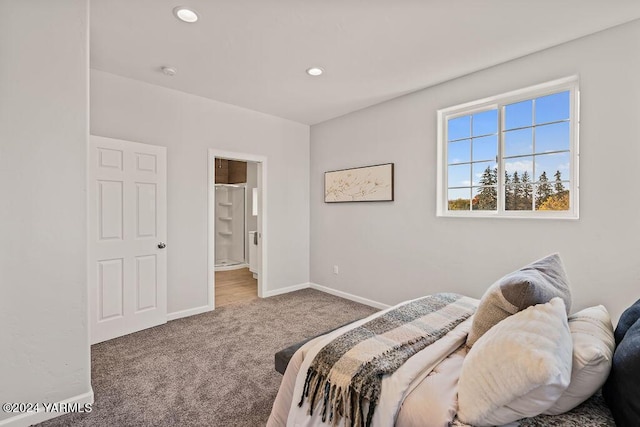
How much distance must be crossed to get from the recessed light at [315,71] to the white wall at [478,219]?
115 centimetres

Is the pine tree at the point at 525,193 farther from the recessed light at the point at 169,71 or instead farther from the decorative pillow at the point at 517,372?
the recessed light at the point at 169,71

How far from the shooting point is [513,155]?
2.94 meters

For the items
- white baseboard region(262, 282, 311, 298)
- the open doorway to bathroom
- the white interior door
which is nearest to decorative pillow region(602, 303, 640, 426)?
the white interior door

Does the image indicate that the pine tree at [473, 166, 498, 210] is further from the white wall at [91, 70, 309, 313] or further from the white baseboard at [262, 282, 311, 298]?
the white baseboard at [262, 282, 311, 298]

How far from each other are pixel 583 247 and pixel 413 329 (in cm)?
185

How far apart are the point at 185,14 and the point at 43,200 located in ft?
5.13

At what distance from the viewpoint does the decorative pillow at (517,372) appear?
0.95m

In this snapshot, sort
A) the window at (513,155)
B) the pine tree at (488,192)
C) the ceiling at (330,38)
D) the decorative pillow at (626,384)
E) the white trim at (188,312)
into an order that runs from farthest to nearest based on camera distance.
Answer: the white trim at (188,312) → the pine tree at (488,192) → the window at (513,155) → the ceiling at (330,38) → the decorative pillow at (626,384)

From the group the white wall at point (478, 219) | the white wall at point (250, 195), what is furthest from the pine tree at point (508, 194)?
the white wall at point (250, 195)

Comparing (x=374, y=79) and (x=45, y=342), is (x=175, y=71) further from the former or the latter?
(x=45, y=342)

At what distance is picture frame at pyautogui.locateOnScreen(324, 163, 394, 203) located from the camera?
12.7 feet

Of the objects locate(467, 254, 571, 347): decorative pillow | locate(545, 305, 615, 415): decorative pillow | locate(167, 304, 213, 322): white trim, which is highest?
locate(467, 254, 571, 347): decorative pillow

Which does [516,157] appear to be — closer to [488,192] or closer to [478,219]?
[488,192]

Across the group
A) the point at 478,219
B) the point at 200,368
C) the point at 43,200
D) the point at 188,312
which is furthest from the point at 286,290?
the point at 43,200
